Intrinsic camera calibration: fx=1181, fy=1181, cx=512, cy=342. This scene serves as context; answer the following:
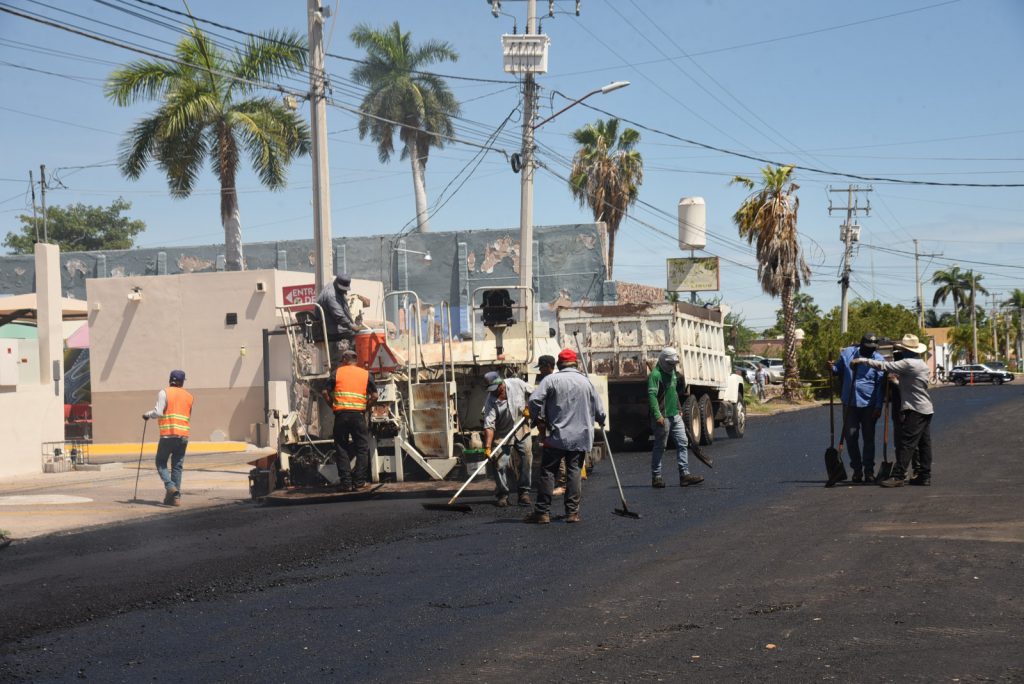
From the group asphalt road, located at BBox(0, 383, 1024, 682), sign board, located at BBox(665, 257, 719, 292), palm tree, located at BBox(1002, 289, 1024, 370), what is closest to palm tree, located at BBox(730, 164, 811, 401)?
sign board, located at BBox(665, 257, 719, 292)

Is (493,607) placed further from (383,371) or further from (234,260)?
(234,260)

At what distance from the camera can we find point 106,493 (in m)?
17.6

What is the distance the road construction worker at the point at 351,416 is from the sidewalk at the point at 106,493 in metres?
2.47

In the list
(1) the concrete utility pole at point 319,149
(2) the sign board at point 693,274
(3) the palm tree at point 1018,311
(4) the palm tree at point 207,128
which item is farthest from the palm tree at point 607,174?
(3) the palm tree at point 1018,311

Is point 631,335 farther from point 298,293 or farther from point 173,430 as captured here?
point 173,430

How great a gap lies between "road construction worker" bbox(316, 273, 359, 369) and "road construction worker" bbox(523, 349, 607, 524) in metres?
3.63

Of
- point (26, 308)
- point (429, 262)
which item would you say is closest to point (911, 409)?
point (26, 308)

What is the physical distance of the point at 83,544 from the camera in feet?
39.7

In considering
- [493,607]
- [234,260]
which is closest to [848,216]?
[234,260]

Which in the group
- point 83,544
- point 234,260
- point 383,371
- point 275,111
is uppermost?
point 275,111

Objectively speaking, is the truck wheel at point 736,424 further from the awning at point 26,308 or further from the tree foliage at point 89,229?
the tree foliage at point 89,229

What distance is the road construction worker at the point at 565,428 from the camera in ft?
38.5

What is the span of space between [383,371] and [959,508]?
689 cm

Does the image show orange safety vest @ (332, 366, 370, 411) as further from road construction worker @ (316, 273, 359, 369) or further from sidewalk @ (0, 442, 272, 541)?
sidewalk @ (0, 442, 272, 541)
